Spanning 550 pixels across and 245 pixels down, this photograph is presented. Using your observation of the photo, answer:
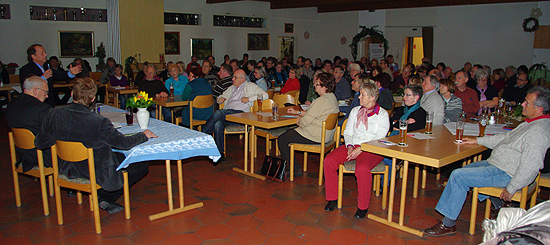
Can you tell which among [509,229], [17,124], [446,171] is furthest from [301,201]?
[17,124]

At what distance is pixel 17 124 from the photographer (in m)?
3.37

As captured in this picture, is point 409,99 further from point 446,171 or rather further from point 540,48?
point 540,48

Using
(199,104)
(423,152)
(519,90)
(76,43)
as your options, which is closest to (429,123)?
(423,152)

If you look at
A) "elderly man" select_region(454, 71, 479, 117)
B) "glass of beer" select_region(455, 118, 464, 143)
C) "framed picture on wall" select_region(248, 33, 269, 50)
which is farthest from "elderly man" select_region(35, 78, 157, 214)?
"framed picture on wall" select_region(248, 33, 269, 50)

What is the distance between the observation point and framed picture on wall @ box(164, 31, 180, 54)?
12.5 meters

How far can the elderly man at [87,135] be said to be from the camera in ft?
9.65

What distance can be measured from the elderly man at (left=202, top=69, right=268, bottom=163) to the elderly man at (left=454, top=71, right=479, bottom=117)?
2.68 metres

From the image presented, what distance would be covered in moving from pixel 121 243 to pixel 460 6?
45.4ft

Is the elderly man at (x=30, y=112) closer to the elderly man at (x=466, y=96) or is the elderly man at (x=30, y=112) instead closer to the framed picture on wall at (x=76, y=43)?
the elderly man at (x=466, y=96)

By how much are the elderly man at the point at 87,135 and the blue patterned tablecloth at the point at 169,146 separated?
83mm

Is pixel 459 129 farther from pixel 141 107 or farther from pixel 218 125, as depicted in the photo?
pixel 218 125

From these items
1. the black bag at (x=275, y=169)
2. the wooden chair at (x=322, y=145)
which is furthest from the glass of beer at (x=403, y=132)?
the black bag at (x=275, y=169)

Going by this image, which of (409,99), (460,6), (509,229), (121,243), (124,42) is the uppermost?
(460,6)

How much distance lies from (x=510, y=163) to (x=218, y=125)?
3417mm
